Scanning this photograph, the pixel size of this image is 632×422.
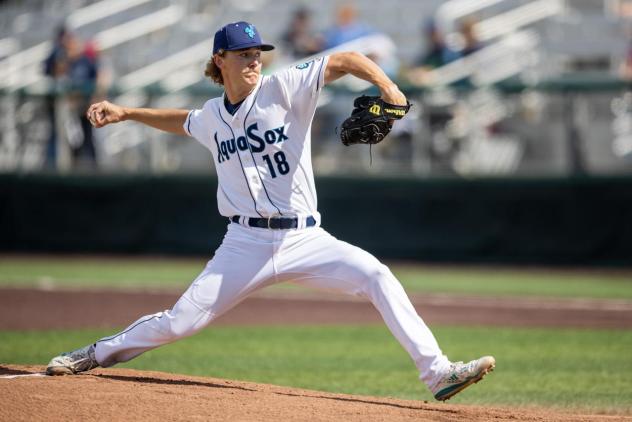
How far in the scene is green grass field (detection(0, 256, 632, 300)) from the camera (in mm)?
12727

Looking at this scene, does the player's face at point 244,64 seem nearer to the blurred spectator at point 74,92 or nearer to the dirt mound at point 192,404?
the dirt mound at point 192,404

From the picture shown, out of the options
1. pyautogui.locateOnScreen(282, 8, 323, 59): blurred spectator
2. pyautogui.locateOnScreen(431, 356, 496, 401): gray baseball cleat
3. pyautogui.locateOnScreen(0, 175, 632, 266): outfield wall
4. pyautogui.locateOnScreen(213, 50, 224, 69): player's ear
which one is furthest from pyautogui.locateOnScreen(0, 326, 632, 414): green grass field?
pyautogui.locateOnScreen(282, 8, 323, 59): blurred spectator

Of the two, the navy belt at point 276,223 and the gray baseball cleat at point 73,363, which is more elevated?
the navy belt at point 276,223

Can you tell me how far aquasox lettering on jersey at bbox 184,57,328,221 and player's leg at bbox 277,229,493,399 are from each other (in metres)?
0.24

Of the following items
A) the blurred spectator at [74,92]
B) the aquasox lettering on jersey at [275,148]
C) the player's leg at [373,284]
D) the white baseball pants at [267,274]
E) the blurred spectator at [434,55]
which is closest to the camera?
the player's leg at [373,284]

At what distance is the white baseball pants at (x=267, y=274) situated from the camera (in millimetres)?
5262

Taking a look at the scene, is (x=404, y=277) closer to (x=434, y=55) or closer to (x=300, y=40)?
(x=434, y=55)

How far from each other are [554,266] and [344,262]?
974 cm

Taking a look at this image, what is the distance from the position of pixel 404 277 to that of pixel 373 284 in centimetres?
889

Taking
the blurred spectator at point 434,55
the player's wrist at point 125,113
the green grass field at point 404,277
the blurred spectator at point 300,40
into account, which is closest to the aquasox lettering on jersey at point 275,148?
the player's wrist at point 125,113

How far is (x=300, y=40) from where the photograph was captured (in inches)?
632

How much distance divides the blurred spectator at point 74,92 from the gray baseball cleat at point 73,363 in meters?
9.97

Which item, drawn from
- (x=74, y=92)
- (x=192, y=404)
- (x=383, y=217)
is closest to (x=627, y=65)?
(x=383, y=217)

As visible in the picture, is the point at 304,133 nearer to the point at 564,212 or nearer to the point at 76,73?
the point at 564,212
